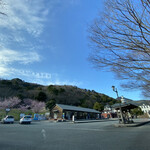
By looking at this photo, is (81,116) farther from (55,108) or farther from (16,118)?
(16,118)

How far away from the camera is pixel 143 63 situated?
5.98m

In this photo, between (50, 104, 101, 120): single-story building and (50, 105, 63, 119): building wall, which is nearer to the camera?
(50, 104, 101, 120): single-story building

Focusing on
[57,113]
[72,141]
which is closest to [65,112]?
[57,113]

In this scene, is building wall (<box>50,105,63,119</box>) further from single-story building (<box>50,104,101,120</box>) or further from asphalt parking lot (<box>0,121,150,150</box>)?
asphalt parking lot (<box>0,121,150,150</box>)

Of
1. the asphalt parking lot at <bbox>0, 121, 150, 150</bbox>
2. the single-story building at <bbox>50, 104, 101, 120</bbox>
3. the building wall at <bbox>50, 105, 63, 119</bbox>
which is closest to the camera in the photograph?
the asphalt parking lot at <bbox>0, 121, 150, 150</bbox>

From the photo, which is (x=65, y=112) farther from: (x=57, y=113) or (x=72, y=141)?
(x=72, y=141)

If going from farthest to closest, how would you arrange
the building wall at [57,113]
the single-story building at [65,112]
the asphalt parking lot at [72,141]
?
the building wall at [57,113] < the single-story building at [65,112] < the asphalt parking lot at [72,141]

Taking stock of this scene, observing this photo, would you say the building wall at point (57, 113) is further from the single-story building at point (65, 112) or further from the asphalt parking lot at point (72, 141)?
the asphalt parking lot at point (72, 141)

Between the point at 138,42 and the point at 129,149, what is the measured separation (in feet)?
14.1

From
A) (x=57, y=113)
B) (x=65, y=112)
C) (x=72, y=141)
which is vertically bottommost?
(x=72, y=141)

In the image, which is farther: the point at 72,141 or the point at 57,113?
the point at 57,113

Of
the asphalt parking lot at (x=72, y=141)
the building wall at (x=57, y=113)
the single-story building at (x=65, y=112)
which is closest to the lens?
the asphalt parking lot at (x=72, y=141)

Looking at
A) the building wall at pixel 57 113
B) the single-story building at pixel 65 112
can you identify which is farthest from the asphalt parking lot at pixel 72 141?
the building wall at pixel 57 113

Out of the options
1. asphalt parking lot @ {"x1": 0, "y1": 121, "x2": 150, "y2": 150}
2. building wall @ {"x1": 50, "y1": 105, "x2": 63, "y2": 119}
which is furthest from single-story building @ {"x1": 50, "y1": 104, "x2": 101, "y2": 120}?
asphalt parking lot @ {"x1": 0, "y1": 121, "x2": 150, "y2": 150}
